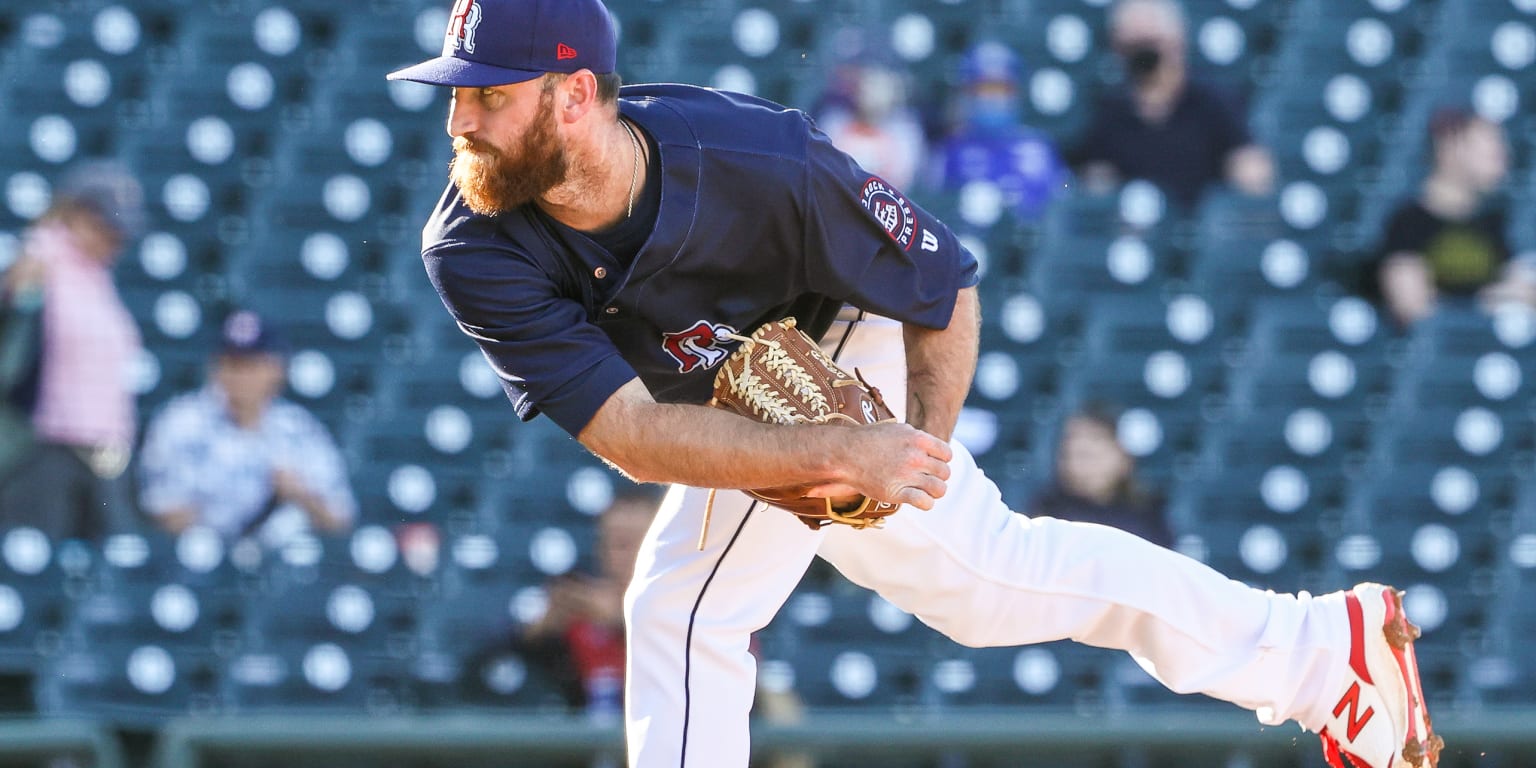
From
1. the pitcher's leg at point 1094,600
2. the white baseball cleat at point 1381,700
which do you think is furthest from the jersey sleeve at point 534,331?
the white baseball cleat at point 1381,700

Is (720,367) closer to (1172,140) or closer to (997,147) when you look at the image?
(997,147)

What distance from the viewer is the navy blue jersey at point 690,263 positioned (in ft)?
9.38

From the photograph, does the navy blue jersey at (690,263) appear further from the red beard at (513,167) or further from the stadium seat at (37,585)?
the stadium seat at (37,585)

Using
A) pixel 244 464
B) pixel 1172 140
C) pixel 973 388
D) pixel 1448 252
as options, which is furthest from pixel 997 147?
pixel 244 464

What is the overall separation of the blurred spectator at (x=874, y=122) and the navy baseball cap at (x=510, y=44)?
3.40 metres

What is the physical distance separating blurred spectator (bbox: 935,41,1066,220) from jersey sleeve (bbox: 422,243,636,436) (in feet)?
11.7

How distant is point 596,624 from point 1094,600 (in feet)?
6.81

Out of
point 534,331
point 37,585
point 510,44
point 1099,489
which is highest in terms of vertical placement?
point 510,44

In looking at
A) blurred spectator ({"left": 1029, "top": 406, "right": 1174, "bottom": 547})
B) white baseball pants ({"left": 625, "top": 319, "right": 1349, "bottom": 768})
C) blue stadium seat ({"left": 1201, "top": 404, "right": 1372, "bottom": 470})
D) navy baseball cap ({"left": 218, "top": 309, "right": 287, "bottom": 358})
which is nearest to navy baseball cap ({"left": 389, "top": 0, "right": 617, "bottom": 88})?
white baseball pants ({"left": 625, "top": 319, "right": 1349, "bottom": 768})

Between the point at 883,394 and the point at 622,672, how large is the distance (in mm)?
1819

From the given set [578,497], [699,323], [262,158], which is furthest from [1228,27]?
[699,323]

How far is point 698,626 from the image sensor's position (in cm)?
319

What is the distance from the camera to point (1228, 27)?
22.6ft

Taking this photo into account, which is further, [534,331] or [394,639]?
[394,639]
